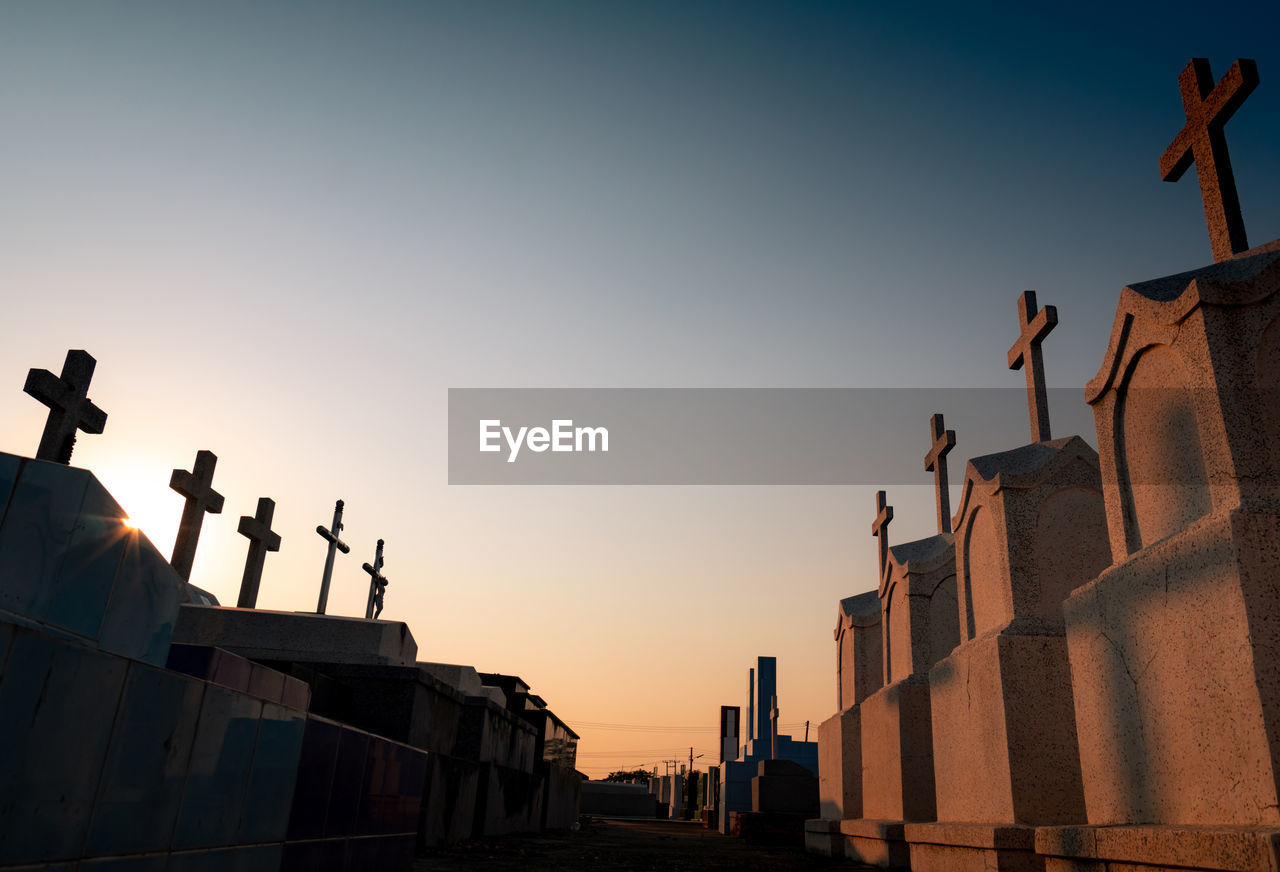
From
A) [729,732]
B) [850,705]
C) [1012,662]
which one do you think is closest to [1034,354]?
[1012,662]

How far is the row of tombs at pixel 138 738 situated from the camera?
2479mm

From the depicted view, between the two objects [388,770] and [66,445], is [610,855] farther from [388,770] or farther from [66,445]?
[66,445]

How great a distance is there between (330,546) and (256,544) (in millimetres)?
7465

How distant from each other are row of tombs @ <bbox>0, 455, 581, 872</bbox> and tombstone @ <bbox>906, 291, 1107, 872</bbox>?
469cm

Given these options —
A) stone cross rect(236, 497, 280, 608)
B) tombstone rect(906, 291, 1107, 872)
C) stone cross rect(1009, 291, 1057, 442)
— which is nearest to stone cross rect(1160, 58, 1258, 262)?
tombstone rect(906, 291, 1107, 872)

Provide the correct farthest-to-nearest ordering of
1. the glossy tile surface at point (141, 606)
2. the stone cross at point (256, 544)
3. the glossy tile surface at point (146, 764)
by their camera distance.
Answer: the stone cross at point (256, 544) < the glossy tile surface at point (141, 606) < the glossy tile surface at point (146, 764)

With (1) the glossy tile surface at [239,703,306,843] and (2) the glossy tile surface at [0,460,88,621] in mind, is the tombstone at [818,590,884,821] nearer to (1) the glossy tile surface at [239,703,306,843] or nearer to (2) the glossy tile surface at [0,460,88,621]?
(1) the glossy tile surface at [239,703,306,843]

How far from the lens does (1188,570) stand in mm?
4504

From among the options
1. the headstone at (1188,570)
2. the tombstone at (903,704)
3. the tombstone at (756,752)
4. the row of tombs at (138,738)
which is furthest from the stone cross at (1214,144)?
the tombstone at (756,752)

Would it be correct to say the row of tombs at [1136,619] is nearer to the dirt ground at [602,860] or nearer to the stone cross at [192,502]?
the dirt ground at [602,860]

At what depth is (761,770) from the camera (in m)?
19.0

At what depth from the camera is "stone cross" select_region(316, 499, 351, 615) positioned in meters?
18.6

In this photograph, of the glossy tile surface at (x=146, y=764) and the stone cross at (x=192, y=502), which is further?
the stone cross at (x=192, y=502)

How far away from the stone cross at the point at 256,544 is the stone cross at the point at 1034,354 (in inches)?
401
